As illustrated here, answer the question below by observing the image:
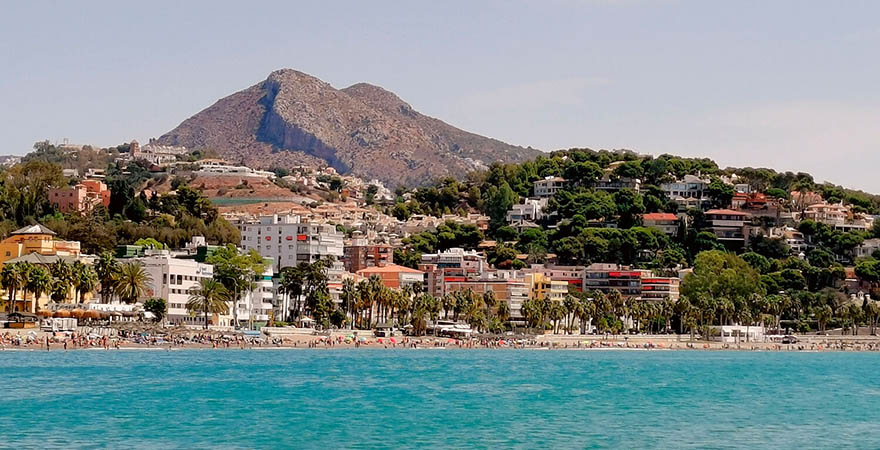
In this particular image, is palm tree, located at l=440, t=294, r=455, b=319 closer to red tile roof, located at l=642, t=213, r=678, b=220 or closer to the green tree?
the green tree

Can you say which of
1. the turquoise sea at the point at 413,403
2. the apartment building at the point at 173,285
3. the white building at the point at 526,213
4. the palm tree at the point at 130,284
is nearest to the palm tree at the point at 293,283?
the apartment building at the point at 173,285

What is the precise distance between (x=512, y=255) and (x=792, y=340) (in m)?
42.1

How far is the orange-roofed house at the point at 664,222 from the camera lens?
185500 mm

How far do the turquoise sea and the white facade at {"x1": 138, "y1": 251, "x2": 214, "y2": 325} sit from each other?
10.2 metres

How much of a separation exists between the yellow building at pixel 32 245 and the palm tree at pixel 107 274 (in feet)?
43.4

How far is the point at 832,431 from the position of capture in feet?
159

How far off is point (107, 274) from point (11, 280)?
8816 mm

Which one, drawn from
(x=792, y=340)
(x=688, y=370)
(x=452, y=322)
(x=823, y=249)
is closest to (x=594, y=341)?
(x=452, y=322)

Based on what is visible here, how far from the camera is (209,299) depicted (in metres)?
102

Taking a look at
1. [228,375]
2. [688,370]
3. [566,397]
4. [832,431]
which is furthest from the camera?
[688,370]

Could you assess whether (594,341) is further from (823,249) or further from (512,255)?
(823,249)

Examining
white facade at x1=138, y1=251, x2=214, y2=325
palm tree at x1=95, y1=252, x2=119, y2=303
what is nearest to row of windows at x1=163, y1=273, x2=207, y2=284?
white facade at x1=138, y1=251, x2=214, y2=325

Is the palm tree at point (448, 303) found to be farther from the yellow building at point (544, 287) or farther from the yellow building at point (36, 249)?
the yellow building at point (36, 249)

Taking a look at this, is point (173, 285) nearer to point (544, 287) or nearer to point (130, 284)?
point (130, 284)
